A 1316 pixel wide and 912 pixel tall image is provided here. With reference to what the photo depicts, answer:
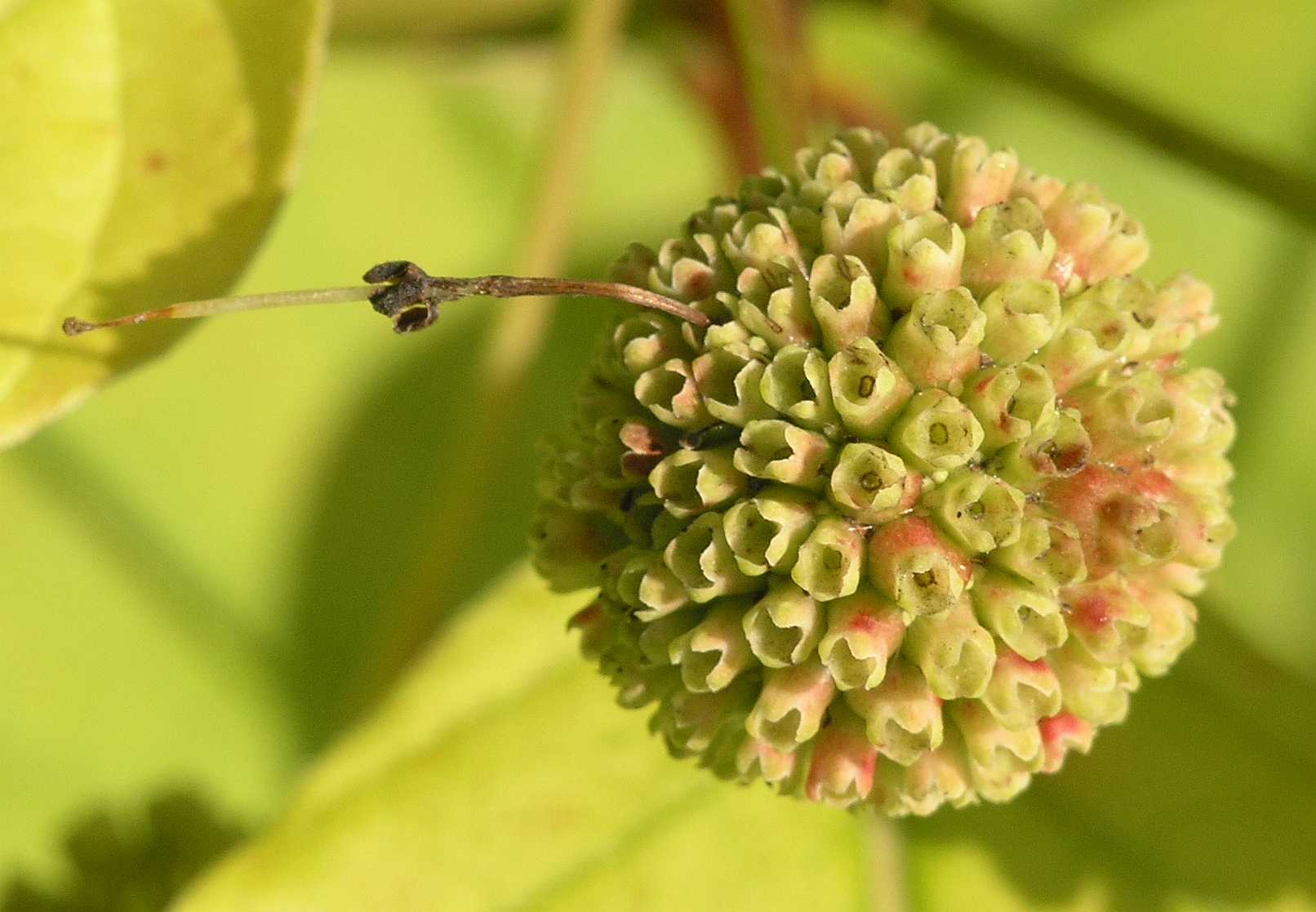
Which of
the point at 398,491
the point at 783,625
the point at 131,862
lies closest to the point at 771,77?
the point at 783,625

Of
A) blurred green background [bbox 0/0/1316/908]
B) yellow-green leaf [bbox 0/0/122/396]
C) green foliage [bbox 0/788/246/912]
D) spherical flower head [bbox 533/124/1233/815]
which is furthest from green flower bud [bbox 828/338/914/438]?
green foliage [bbox 0/788/246/912]

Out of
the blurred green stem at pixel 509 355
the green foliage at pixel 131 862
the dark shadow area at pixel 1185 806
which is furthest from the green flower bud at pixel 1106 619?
the green foliage at pixel 131 862

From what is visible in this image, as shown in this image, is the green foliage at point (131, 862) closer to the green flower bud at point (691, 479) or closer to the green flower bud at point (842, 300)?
the green flower bud at point (691, 479)

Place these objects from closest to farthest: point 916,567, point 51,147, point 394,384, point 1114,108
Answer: point 916,567 < point 51,147 < point 1114,108 < point 394,384

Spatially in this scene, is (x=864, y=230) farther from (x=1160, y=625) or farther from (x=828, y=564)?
(x=1160, y=625)

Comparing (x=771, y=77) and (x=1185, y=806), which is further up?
(x=771, y=77)

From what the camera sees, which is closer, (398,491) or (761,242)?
(761,242)

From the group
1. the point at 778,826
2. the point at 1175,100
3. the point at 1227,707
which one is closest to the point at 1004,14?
the point at 1175,100
